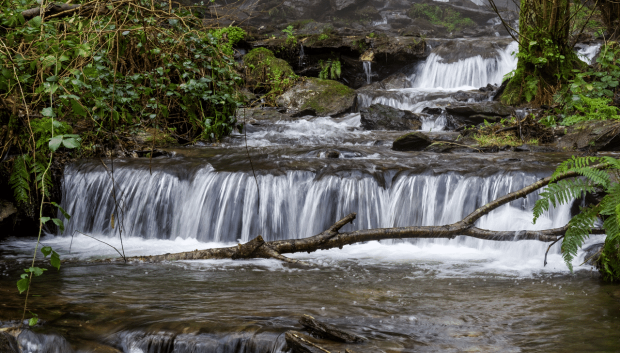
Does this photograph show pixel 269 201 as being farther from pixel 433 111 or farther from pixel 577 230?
pixel 433 111

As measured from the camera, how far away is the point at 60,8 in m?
3.73

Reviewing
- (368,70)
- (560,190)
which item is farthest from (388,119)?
(560,190)

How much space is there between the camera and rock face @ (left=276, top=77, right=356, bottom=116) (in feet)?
43.0

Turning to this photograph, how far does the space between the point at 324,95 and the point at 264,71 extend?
8.58 feet

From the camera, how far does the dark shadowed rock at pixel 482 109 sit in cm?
1067

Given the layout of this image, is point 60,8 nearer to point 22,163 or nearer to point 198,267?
point 198,267

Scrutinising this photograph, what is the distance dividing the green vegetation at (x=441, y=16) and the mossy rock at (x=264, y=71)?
54.7 feet

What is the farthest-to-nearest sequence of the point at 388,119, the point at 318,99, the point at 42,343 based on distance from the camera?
1. the point at 318,99
2. the point at 388,119
3. the point at 42,343

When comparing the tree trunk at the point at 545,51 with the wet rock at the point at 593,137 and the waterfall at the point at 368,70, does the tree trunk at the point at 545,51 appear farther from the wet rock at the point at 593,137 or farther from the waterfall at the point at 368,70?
the waterfall at the point at 368,70

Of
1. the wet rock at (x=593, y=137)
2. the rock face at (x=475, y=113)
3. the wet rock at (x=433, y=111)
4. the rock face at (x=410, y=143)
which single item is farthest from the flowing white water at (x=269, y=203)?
the wet rock at (x=433, y=111)

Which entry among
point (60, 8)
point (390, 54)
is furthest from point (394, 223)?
point (390, 54)

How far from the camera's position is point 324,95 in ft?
44.7

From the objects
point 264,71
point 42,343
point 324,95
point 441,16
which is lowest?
point 42,343

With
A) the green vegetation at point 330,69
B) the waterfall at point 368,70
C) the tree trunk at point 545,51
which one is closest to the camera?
the tree trunk at point 545,51
